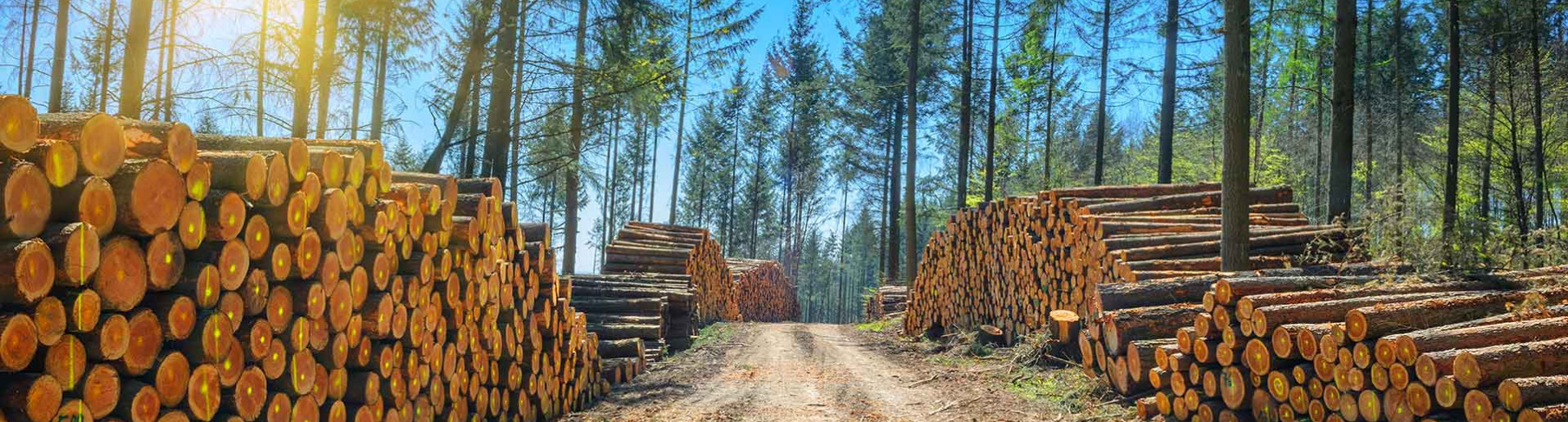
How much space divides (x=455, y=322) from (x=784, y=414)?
119 inches

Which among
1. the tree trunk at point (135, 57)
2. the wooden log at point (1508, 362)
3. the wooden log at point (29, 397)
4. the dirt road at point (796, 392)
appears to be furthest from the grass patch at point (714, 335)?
the wooden log at point (29, 397)

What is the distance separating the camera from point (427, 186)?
6.08 m

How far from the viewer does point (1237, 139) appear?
9.21m

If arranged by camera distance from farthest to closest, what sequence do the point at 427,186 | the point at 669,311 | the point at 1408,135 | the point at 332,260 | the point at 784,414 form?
the point at 1408,135 → the point at 669,311 → the point at 784,414 → the point at 427,186 → the point at 332,260

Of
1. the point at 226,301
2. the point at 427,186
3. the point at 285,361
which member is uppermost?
the point at 427,186

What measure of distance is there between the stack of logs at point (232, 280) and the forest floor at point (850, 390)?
220 centimetres

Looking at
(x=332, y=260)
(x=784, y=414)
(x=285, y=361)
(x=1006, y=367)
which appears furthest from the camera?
(x=1006, y=367)

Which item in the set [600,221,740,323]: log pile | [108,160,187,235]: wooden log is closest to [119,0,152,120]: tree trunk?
[108,160,187,235]: wooden log

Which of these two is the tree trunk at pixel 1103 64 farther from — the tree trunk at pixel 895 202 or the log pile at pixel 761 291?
the log pile at pixel 761 291

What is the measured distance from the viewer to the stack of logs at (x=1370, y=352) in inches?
181

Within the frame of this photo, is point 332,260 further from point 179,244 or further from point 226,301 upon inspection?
point 179,244

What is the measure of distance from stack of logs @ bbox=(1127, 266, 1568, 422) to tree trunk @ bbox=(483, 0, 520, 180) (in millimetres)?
8856

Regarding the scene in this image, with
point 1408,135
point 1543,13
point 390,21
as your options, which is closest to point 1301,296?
point 390,21

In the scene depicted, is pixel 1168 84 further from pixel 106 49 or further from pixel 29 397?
pixel 106 49
